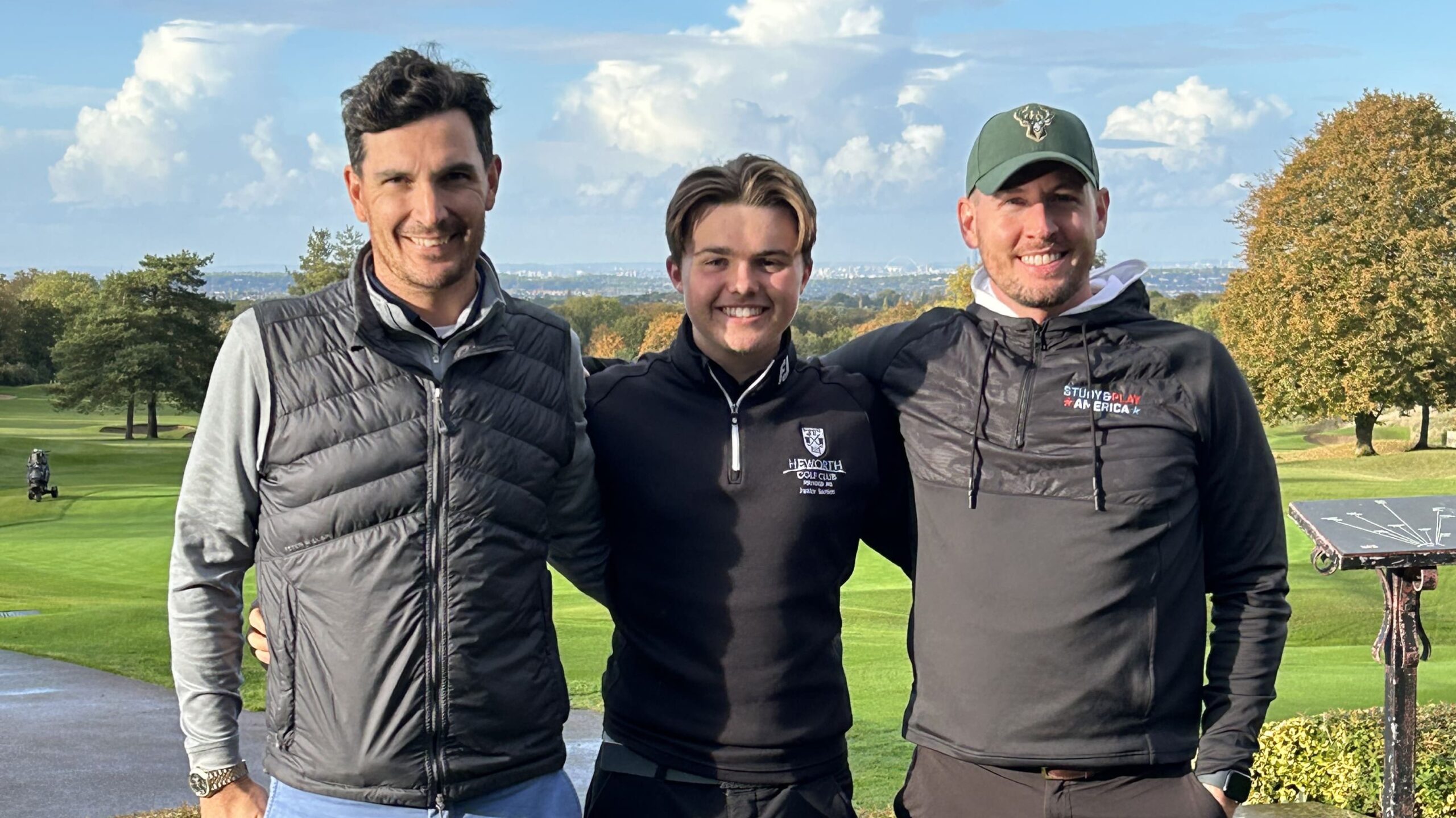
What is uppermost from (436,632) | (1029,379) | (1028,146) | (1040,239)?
(1028,146)

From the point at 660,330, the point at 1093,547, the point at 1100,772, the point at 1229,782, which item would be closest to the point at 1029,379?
the point at 1093,547

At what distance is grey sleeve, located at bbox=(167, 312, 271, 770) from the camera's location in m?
3.72

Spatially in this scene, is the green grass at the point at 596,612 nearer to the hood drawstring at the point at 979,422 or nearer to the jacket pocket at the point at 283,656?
the hood drawstring at the point at 979,422

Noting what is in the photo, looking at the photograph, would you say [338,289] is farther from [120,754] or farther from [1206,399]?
[120,754]

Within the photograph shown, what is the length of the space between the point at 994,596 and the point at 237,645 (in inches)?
87.8

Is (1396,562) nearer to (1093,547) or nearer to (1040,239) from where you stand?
(1093,547)

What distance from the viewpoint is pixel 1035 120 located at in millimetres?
4441

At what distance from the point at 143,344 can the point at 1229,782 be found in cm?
6758

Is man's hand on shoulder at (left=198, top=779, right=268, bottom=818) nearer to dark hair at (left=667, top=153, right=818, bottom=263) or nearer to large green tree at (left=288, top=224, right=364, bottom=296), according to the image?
dark hair at (left=667, top=153, right=818, bottom=263)

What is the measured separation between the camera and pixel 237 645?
152 inches

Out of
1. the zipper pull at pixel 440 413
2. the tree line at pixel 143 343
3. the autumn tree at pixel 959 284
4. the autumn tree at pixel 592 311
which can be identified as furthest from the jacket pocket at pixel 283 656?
the autumn tree at pixel 592 311

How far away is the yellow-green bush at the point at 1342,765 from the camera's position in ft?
26.3

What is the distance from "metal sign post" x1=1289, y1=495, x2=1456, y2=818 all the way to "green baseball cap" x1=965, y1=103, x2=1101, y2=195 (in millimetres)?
3229

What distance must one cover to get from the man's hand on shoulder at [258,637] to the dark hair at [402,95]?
4.37 ft
